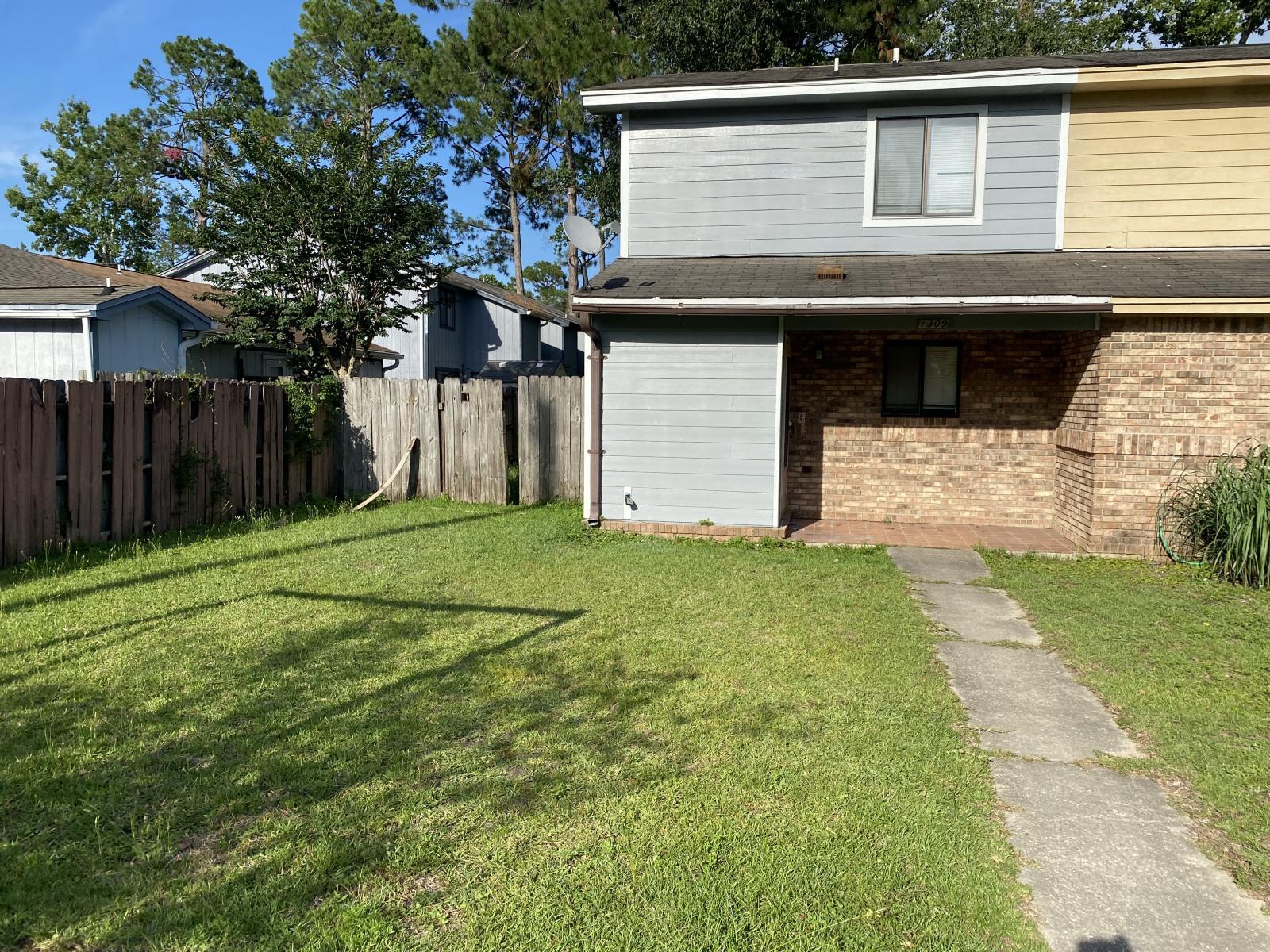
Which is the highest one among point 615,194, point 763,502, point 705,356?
point 615,194

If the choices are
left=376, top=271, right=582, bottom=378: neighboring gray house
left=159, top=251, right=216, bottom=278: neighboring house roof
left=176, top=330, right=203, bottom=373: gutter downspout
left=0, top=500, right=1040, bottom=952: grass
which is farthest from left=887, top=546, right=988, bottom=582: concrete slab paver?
left=159, top=251, right=216, bottom=278: neighboring house roof

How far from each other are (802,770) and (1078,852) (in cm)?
102

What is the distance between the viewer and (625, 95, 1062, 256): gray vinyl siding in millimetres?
9016

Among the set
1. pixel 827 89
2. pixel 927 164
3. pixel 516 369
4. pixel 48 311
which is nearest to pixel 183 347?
pixel 48 311

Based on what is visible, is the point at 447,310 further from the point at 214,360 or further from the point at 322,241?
the point at 322,241

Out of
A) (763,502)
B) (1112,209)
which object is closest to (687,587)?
(763,502)

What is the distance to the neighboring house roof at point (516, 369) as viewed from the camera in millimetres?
25500

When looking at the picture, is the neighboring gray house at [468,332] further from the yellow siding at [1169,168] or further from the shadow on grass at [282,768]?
the shadow on grass at [282,768]

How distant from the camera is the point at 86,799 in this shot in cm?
303

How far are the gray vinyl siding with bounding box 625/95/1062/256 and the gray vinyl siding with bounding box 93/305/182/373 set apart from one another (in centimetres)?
960

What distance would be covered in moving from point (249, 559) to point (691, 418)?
4.50 meters

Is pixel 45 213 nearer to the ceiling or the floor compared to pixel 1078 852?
nearer to the ceiling

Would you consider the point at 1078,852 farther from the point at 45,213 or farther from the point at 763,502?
the point at 45,213

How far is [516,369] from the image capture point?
1018 inches
